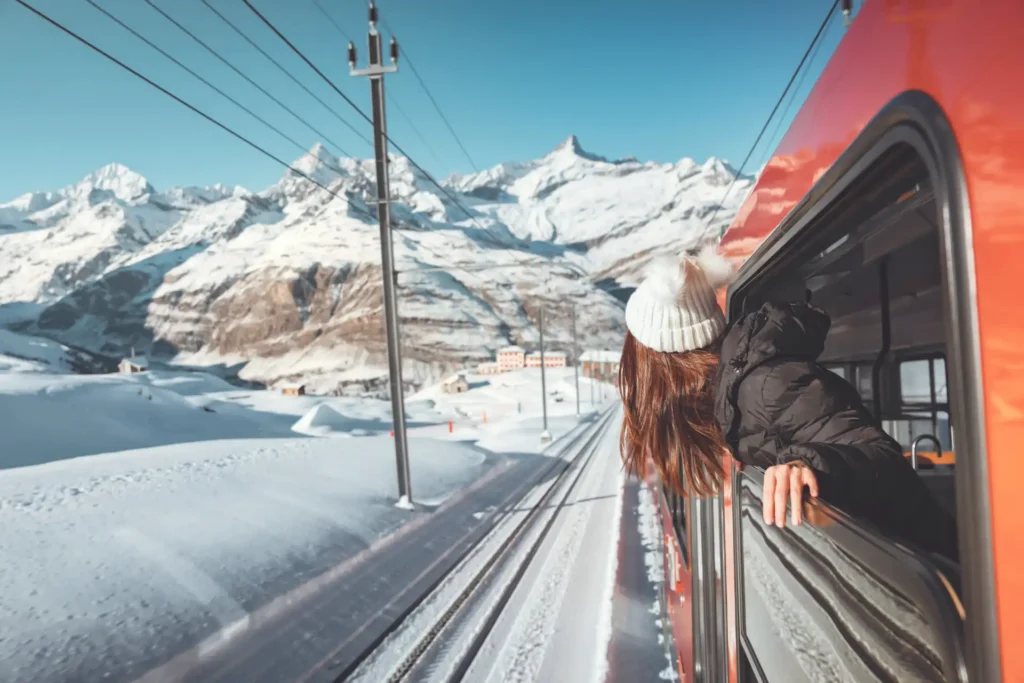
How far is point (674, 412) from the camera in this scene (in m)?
2.04

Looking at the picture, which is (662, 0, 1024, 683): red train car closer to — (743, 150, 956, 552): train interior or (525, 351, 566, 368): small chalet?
(743, 150, 956, 552): train interior

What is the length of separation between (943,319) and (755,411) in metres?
0.52

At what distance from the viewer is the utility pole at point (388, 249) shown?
10.6 meters

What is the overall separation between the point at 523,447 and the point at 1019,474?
21.6 metres

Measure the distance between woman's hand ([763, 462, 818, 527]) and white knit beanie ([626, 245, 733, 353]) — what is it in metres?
0.83

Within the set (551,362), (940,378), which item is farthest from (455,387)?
(940,378)

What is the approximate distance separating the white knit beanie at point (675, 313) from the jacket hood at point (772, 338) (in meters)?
0.30

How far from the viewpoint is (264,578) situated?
22.1ft

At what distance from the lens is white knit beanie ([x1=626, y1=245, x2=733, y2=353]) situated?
6.38ft

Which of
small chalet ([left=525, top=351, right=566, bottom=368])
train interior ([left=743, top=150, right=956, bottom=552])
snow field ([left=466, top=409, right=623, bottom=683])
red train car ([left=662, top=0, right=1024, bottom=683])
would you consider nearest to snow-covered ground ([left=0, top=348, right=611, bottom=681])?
snow field ([left=466, top=409, right=623, bottom=683])

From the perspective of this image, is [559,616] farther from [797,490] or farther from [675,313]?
[797,490]

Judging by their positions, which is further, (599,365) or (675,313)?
(599,365)

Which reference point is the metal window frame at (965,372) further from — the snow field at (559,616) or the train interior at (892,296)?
the snow field at (559,616)

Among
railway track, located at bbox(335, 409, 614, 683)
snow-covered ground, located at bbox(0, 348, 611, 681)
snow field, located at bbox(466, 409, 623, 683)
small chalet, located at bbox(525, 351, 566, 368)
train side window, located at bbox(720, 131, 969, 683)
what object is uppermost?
small chalet, located at bbox(525, 351, 566, 368)
